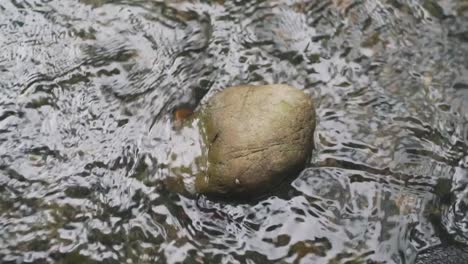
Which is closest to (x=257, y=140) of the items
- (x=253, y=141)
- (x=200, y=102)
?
(x=253, y=141)

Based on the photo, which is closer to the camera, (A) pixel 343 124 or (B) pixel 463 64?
(A) pixel 343 124

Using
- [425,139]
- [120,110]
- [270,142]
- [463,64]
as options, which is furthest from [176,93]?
[463,64]

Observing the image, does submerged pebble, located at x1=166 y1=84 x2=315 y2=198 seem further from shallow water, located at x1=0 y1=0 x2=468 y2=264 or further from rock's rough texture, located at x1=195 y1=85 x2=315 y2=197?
shallow water, located at x1=0 y1=0 x2=468 y2=264

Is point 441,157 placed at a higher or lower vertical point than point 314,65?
lower

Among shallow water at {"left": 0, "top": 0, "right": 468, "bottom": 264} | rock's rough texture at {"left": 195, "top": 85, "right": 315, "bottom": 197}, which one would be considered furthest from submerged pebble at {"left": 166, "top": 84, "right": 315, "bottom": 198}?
shallow water at {"left": 0, "top": 0, "right": 468, "bottom": 264}

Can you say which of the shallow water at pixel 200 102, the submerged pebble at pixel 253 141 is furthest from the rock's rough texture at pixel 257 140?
the shallow water at pixel 200 102

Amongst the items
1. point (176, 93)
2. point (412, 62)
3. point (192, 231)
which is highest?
point (412, 62)

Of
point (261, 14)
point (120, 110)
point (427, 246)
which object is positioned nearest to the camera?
point (427, 246)

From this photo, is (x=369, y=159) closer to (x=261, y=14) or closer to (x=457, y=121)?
(x=457, y=121)
